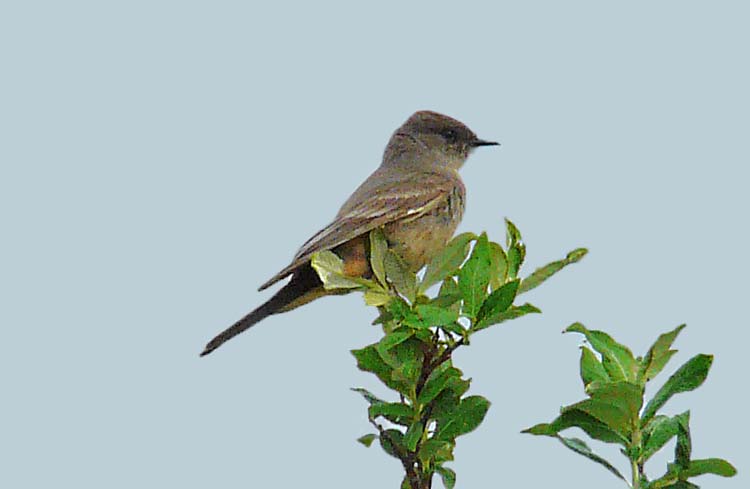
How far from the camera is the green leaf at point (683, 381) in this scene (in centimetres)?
361

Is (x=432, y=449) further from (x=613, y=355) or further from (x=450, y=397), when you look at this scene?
(x=613, y=355)

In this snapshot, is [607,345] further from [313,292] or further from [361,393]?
[313,292]

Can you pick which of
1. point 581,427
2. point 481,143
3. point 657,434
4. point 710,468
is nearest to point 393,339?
point 581,427

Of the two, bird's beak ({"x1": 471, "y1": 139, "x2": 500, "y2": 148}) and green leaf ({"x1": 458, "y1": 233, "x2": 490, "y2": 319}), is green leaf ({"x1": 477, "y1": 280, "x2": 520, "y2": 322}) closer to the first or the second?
green leaf ({"x1": 458, "y1": 233, "x2": 490, "y2": 319})

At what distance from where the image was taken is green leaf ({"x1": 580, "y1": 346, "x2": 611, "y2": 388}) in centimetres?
379

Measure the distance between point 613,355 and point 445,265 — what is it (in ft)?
2.42

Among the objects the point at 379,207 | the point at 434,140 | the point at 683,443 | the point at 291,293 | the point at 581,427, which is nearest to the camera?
the point at 683,443

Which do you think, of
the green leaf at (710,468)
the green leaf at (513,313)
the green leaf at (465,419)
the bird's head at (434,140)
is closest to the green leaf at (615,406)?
the green leaf at (710,468)

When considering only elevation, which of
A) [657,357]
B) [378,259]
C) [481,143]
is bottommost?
[657,357]

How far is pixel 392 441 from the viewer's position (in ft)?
13.5

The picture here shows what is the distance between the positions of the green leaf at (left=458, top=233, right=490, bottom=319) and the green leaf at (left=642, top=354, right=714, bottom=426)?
0.68 m

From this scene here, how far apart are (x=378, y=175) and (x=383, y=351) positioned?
12.5 ft

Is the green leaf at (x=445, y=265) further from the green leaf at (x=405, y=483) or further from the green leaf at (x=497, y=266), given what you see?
the green leaf at (x=405, y=483)

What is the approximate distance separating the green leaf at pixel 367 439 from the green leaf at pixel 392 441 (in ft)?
0.27
